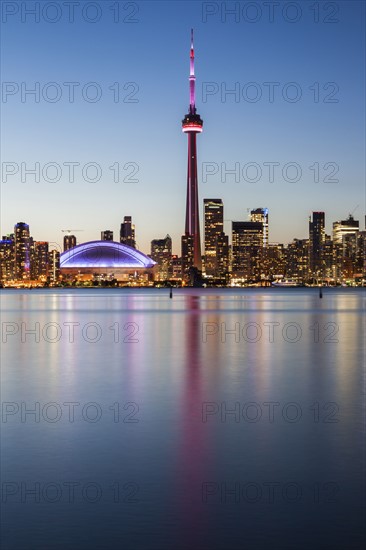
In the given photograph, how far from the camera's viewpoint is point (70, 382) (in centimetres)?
2364

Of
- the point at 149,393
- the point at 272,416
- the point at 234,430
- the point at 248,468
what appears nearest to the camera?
the point at 248,468

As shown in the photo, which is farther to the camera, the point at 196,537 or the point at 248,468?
the point at 248,468

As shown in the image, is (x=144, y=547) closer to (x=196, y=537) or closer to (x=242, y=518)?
(x=196, y=537)

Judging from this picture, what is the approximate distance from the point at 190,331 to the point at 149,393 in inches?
1113

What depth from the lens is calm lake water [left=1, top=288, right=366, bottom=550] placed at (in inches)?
363

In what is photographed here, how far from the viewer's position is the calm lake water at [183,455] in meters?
9.23

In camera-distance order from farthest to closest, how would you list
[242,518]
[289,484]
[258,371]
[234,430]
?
[258,371] < [234,430] < [289,484] < [242,518]

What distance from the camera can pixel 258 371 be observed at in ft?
87.2

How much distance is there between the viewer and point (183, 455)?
13188mm

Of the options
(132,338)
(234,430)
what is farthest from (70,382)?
(132,338)

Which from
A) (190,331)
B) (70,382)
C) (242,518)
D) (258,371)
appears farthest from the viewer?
(190,331)

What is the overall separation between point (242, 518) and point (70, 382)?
14.7 metres

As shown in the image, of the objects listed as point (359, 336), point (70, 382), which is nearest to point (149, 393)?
point (70, 382)

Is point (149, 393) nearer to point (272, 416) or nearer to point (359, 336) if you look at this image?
point (272, 416)
